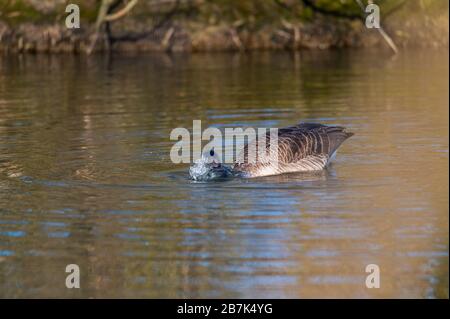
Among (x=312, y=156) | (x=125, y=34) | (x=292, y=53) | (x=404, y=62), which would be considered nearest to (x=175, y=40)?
(x=125, y=34)

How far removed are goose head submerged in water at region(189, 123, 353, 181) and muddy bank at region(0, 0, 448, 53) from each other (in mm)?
24863

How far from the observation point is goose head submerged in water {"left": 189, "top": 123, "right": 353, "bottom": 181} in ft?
52.3

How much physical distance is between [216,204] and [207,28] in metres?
28.6

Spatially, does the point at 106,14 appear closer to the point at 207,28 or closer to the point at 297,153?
the point at 207,28

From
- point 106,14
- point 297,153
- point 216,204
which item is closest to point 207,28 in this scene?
point 106,14

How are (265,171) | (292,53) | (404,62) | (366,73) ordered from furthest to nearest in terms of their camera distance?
(292,53) → (404,62) → (366,73) → (265,171)

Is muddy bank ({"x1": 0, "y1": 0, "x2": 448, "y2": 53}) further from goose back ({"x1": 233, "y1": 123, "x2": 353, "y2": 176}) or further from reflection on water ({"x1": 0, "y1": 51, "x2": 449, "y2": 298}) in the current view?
goose back ({"x1": 233, "y1": 123, "x2": 353, "y2": 176})

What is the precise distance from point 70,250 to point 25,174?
15.4 feet

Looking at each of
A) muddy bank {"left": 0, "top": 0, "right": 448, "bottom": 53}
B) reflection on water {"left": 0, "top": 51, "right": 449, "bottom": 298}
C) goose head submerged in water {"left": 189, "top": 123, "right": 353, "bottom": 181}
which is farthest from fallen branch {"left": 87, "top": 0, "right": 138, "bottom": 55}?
goose head submerged in water {"left": 189, "top": 123, "right": 353, "bottom": 181}

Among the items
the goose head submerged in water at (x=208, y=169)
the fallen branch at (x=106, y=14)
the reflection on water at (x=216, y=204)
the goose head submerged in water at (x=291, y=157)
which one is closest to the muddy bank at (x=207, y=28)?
the fallen branch at (x=106, y=14)

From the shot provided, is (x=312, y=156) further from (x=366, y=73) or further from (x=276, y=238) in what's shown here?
(x=366, y=73)

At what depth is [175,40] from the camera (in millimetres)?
42656

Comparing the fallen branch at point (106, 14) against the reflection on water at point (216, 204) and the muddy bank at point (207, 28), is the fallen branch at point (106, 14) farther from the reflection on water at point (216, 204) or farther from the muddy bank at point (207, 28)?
the reflection on water at point (216, 204)

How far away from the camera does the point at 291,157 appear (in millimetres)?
16594
